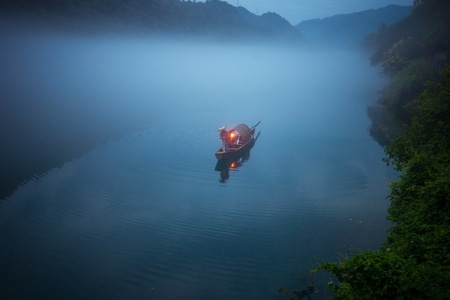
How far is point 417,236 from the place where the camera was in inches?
282

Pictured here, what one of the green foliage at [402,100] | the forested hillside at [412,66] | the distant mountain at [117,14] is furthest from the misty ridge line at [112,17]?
the green foliage at [402,100]

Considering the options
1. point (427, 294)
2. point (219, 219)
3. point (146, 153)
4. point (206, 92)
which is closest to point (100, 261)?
point (219, 219)

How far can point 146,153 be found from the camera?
31.0 metres

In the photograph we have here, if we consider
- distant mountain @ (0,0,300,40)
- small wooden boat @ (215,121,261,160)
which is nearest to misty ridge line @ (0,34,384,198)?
distant mountain @ (0,0,300,40)

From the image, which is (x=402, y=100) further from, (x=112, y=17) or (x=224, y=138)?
(x=112, y=17)

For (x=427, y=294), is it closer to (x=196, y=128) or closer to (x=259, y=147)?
(x=259, y=147)

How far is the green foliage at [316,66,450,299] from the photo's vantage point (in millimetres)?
5125

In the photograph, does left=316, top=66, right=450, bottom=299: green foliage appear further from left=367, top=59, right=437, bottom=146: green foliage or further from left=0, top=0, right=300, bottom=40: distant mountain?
left=0, top=0, right=300, bottom=40: distant mountain

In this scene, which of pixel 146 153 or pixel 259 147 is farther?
pixel 259 147

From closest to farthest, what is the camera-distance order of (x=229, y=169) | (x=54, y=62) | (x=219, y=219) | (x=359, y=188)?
(x=219, y=219) → (x=359, y=188) → (x=229, y=169) → (x=54, y=62)

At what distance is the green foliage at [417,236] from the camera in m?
5.12

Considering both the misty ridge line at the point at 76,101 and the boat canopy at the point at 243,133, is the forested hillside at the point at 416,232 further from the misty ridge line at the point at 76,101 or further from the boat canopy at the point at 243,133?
the misty ridge line at the point at 76,101

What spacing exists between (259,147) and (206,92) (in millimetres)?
46977

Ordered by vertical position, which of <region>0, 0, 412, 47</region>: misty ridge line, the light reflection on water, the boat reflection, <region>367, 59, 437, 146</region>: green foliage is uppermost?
<region>0, 0, 412, 47</region>: misty ridge line
